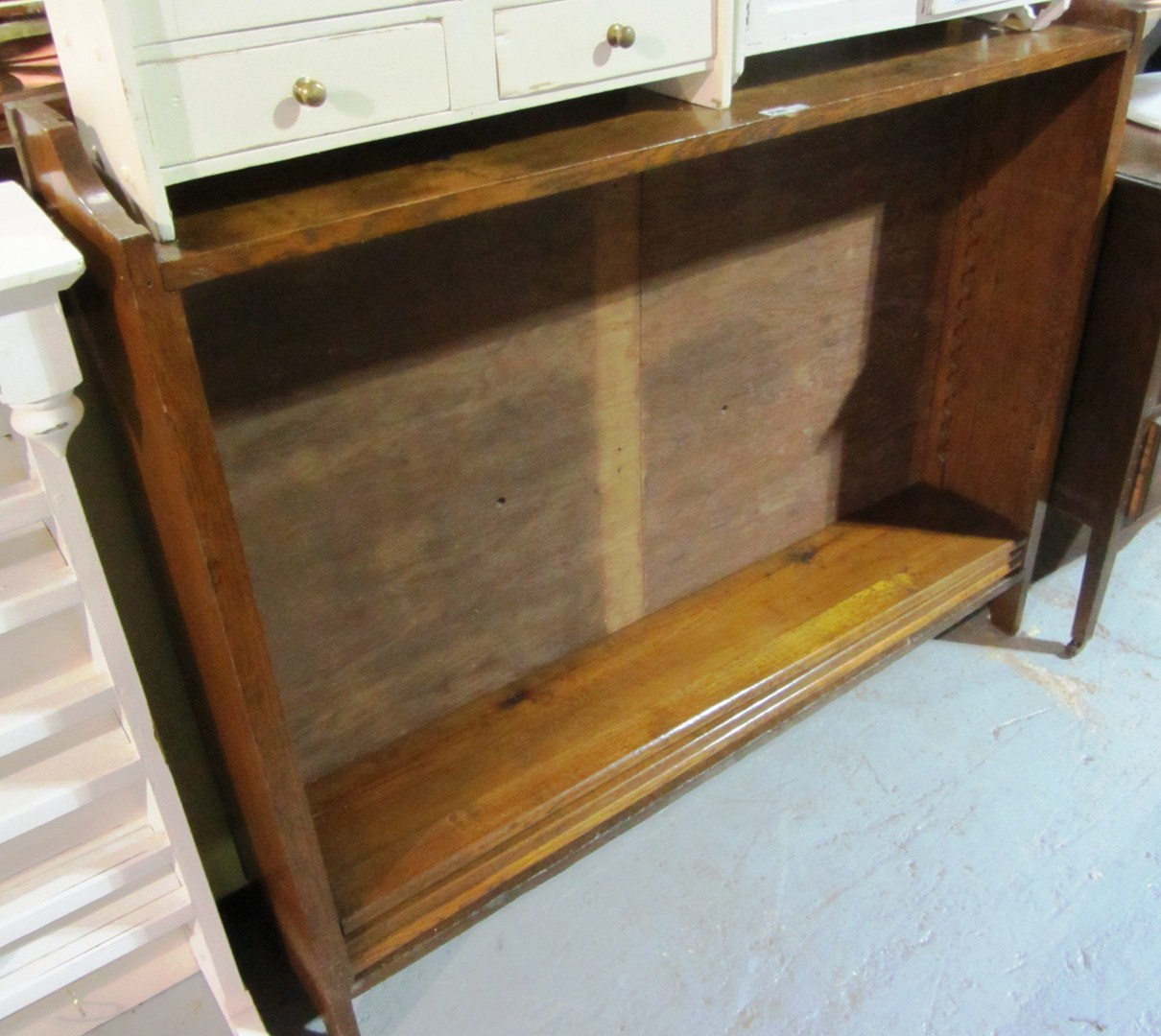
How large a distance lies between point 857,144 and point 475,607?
0.87 m

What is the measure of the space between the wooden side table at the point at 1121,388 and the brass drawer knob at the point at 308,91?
48.0 inches

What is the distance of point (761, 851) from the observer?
1.62 m

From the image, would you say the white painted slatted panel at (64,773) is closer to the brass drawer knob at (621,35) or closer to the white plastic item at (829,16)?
the brass drawer knob at (621,35)

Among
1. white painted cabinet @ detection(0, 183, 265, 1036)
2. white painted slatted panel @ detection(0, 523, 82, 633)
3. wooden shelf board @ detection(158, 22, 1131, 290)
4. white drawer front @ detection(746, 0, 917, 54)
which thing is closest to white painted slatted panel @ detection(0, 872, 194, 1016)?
white painted cabinet @ detection(0, 183, 265, 1036)

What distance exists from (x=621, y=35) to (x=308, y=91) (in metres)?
0.32

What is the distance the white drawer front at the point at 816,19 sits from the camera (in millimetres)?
1170

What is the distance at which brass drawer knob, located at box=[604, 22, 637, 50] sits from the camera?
3.48ft

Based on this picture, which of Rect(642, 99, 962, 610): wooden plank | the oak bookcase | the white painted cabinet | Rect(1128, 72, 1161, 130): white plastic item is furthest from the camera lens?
Rect(1128, 72, 1161, 130): white plastic item

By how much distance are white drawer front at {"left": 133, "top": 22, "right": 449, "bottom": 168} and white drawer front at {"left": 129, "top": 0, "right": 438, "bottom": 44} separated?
0.06 ft

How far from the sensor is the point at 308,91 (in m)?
0.91

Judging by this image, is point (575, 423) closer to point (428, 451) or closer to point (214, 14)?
point (428, 451)

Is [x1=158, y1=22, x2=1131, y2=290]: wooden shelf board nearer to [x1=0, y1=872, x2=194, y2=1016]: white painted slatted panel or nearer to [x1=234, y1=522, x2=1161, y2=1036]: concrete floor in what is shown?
[x1=0, y1=872, x2=194, y2=1016]: white painted slatted panel

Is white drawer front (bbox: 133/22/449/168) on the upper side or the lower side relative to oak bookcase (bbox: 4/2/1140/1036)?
upper

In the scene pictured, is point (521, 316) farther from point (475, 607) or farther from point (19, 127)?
point (19, 127)
